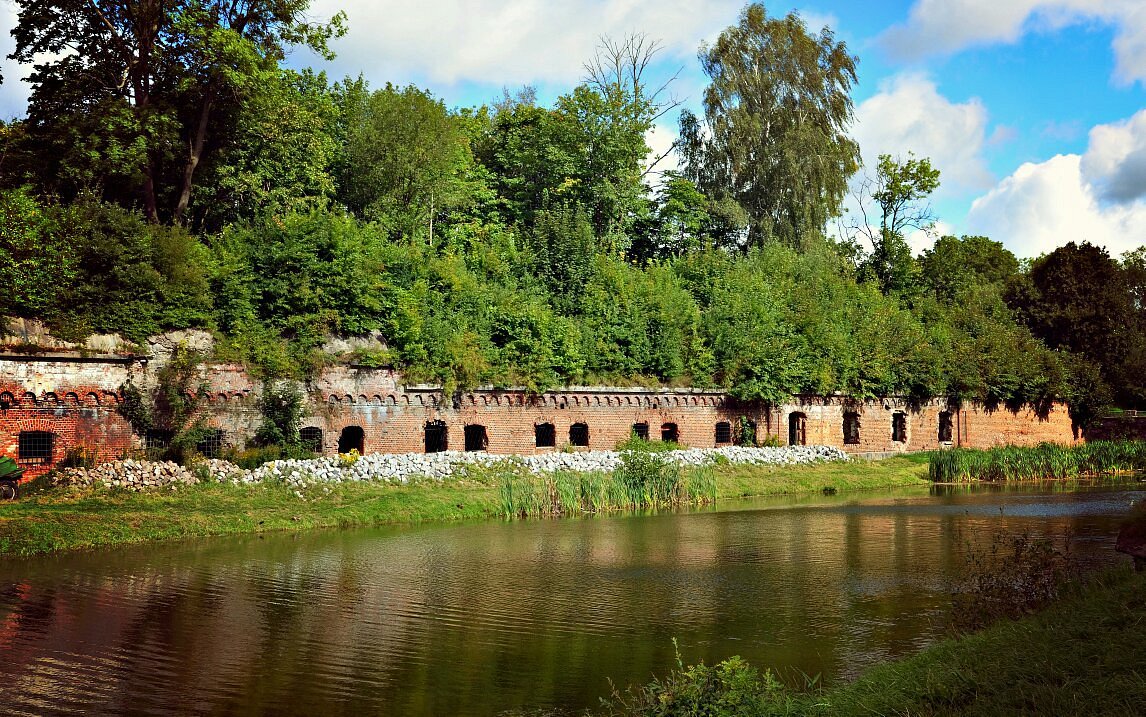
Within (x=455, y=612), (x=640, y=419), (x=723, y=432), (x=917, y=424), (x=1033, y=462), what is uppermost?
(x=640, y=419)

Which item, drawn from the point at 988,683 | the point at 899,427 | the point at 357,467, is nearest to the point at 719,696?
the point at 988,683

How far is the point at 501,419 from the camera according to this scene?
30.0 m

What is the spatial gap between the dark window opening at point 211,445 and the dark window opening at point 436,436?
6601 millimetres

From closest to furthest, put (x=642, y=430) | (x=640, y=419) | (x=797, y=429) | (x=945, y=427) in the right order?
(x=640, y=419) < (x=642, y=430) < (x=797, y=429) < (x=945, y=427)

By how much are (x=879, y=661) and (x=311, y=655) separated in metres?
6.21

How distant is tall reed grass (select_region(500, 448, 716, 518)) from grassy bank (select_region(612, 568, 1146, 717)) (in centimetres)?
1484

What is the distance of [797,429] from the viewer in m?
37.6

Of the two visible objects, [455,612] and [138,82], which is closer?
[455,612]

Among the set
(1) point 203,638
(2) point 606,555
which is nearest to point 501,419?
(2) point 606,555

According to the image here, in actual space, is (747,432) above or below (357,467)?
above

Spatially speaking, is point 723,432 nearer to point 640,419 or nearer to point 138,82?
point 640,419

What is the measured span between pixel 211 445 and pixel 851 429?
25.9 meters

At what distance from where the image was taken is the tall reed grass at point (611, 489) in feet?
76.6

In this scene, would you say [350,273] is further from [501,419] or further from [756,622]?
[756,622]
